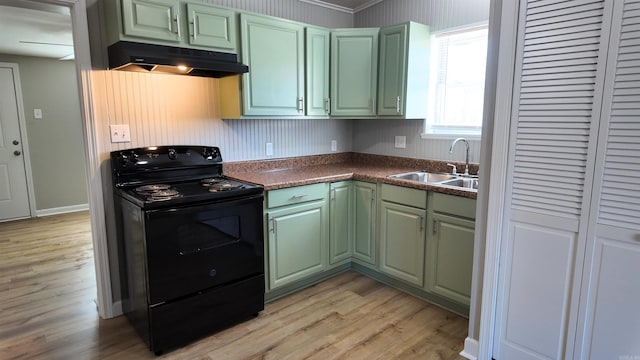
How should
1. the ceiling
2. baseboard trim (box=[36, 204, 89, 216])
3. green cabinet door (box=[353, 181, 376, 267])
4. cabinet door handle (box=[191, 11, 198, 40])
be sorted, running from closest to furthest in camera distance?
1. cabinet door handle (box=[191, 11, 198, 40])
2. green cabinet door (box=[353, 181, 376, 267])
3. the ceiling
4. baseboard trim (box=[36, 204, 89, 216])

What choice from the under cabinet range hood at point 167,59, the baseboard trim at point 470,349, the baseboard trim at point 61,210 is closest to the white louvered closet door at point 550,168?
the baseboard trim at point 470,349

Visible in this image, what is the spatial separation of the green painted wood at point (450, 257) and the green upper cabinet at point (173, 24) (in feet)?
6.15

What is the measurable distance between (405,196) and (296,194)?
792 mm

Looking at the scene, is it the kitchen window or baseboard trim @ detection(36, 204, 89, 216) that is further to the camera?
baseboard trim @ detection(36, 204, 89, 216)

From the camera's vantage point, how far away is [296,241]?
2.79 m

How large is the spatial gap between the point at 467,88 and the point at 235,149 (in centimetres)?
193

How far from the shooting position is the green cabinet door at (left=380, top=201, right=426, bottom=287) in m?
2.70

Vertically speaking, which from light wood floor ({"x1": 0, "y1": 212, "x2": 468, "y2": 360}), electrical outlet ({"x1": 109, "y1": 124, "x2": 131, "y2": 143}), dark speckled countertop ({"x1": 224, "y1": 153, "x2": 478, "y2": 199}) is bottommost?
light wood floor ({"x1": 0, "y1": 212, "x2": 468, "y2": 360})

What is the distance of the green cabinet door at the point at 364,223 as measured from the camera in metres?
3.02

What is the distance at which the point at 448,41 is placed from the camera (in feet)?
10.1

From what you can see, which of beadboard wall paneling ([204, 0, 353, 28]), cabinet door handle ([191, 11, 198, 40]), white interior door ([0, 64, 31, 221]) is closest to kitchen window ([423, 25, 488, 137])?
beadboard wall paneling ([204, 0, 353, 28])

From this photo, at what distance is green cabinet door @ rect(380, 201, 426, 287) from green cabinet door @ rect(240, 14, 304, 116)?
1107 millimetres

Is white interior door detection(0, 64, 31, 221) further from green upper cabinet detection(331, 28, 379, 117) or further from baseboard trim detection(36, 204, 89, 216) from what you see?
green upper cabinet detection(331, 28, 379, 117)

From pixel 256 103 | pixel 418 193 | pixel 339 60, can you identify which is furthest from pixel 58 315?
pixel 339 60
